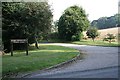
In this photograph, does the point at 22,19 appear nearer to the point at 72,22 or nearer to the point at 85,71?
the point at 85,71

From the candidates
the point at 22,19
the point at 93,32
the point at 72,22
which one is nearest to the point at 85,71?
the point at 22,19

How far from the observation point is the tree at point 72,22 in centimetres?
5209

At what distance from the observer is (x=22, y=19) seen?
2547cm

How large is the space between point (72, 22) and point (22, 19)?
90.3 ft

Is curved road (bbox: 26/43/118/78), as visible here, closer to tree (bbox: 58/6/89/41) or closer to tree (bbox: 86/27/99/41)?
tree (bbox: 86/27/99/41)

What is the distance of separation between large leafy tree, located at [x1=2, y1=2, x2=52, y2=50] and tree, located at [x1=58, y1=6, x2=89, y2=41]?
84.6ft

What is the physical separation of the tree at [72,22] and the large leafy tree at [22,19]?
84.6ft

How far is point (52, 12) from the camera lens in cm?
2788

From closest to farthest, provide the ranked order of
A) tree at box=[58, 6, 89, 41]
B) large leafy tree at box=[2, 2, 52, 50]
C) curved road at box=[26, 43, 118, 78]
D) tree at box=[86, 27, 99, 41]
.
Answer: curved road at box=[26, 43, 118, 78]
large leafy tree at box=[2, 2, 52, 50]
tree at box=[86, 27, 99, 41]
tree at box=[58, 6, 89, 41]

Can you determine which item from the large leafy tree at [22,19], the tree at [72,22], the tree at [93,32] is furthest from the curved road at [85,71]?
the tree at [72,22]

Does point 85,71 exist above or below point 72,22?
below

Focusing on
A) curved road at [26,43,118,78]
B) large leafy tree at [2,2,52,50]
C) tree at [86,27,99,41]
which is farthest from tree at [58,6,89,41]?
curved road at [26,43,118,78]

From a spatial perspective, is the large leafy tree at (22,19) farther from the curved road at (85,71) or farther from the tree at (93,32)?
the tree at (93,32)

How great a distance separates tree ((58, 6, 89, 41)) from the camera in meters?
52.1
